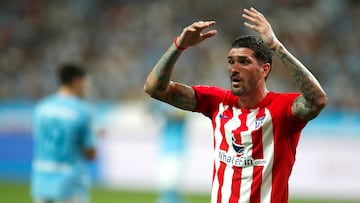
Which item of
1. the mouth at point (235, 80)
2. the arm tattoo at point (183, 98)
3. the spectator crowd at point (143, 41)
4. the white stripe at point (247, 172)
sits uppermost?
the spectator crowd at point (143, 41)

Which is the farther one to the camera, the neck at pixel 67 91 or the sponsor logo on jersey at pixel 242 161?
the neck at pixel 67 91

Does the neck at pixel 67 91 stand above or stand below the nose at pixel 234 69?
above

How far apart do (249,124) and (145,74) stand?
12.9 meters

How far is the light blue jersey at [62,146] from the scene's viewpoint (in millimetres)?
8211

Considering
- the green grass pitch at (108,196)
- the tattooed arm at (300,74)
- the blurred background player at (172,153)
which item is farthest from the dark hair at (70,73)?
the green grass pitch at (108,196)

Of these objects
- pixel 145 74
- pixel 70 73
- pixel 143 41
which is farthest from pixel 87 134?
pixel 143 41

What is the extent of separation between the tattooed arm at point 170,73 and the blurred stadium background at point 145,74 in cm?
888

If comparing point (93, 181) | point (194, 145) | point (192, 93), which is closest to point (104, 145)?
point (93, 181)

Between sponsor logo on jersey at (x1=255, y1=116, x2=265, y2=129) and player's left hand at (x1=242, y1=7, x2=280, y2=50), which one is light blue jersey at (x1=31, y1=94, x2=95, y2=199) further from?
player's left hand at (x1=242, y1=7, x2=280, y2=50)

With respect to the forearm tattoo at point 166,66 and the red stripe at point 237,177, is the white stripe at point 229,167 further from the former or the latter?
the forearm tattoo at point 166,66

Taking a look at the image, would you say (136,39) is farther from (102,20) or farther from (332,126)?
(332,126)

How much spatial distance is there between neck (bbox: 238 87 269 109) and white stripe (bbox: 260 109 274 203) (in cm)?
12

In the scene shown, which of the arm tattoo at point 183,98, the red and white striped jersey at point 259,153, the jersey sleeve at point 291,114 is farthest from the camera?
the arm tattoo at point 183,98

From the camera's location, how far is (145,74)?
1841cm
